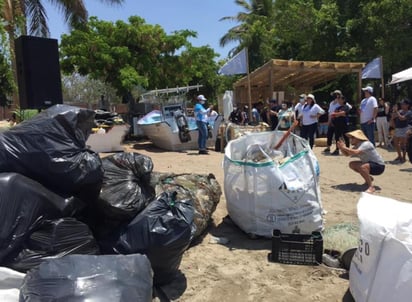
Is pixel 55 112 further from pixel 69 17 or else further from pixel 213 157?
pixel 69 17

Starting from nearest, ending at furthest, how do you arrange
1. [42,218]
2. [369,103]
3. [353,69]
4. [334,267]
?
[42,218] < [334,267] < [369,103] < [353,69]

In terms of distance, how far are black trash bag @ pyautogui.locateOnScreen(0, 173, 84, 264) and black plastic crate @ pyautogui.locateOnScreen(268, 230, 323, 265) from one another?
1755 millimetres

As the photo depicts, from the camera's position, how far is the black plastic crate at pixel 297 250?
12.0ft

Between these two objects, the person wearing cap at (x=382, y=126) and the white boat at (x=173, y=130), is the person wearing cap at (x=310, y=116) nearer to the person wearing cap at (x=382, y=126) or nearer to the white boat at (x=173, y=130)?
the person wearing cap at (x=382, y=126)

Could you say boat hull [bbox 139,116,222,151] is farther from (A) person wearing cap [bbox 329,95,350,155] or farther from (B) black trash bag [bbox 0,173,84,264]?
(B) black trash bag [bbox 0,173,84,264]

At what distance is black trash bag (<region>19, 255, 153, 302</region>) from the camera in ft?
6.99

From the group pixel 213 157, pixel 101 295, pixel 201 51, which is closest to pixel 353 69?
pixel 201 51

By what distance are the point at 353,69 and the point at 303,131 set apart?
19.0ft

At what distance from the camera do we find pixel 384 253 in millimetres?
2414

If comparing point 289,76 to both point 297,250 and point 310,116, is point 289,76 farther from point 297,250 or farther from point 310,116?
point 297,250

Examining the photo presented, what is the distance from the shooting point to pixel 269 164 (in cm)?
402

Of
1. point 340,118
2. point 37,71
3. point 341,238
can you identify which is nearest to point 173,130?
point 340,118

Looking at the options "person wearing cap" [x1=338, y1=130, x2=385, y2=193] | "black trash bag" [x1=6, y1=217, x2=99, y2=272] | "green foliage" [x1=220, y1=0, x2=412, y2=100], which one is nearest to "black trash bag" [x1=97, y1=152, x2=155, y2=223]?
"black trash bag" [x1=6, y1=217, x2=99, y2=272]

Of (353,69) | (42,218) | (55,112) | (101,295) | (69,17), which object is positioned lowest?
(101,295)
